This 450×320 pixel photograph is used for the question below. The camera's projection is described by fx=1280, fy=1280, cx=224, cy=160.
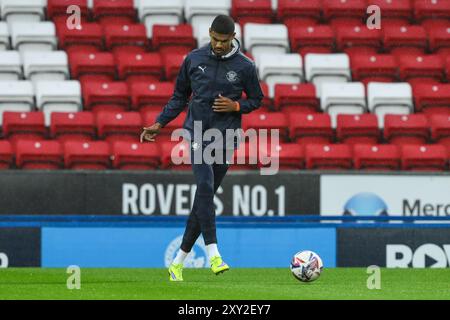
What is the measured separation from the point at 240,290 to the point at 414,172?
647 cm

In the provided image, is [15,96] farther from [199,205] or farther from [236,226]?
[199,205]

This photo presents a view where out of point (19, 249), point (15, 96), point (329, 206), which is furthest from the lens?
point (15, 96)

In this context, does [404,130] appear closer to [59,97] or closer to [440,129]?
[440,129]

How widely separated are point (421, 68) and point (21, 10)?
20.5ft

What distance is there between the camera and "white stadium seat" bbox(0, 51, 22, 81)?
18.6 m

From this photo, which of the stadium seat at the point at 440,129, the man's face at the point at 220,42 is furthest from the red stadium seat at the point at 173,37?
the man's face at the point at 220,42

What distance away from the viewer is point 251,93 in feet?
36.6

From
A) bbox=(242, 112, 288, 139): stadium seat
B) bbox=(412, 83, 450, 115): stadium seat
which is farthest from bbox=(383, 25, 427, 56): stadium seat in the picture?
bbox=(242, 112, 288, 139): stadium seat

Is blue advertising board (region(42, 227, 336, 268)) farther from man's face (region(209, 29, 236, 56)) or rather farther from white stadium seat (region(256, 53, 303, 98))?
man's face (region(209, 29, 236, 56))

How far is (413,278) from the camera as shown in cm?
1248

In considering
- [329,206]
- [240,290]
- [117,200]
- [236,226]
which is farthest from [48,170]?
[240,290]

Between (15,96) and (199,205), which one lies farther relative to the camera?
(15,96)

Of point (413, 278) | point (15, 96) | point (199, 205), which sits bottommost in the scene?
point (413, 278)

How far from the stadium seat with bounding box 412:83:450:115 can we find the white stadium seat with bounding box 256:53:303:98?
1.81 m
